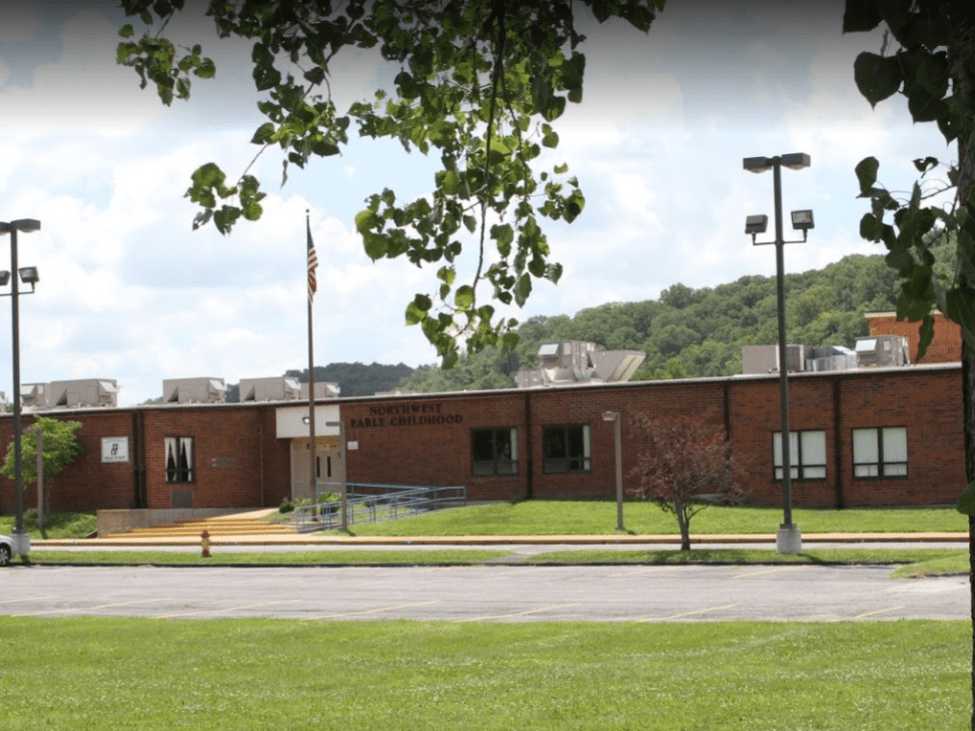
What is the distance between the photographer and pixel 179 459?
59.2 meters

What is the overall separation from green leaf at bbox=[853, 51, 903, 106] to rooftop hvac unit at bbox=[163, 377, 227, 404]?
210 ft

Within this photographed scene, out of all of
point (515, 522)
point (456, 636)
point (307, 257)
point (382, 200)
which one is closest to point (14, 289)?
point (307, 257)

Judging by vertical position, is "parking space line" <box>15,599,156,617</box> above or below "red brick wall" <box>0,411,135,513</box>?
below

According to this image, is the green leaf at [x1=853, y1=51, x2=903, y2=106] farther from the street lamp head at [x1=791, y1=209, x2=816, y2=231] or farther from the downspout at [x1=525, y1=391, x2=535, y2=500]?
the downspout at [x1=525, y1=391, x2=535, y2=500]

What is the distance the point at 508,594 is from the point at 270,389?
4061cm

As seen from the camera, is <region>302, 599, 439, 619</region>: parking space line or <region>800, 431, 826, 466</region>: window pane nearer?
<region>302, 599, 439, 619</region>: parking space line

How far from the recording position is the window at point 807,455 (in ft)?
161

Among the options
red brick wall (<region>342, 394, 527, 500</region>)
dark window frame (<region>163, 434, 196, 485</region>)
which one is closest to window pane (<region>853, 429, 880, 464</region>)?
red brick wall (<region>342, 394, 527, 500</region>)

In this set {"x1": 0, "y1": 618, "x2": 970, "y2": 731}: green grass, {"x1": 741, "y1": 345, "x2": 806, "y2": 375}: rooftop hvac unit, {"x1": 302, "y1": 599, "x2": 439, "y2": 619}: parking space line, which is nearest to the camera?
{"x1": 0, "y1": 618, "x2": 970, "y2": 731}: green grass

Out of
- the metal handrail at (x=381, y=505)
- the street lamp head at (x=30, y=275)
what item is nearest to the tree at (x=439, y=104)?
the street lamp head at (x=30, y=275)

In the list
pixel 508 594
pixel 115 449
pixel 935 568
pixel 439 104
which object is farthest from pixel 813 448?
pixel 439 104

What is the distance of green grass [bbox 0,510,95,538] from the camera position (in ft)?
181

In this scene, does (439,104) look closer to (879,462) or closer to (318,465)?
(879,462)

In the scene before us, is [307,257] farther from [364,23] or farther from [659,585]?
[364,23]
